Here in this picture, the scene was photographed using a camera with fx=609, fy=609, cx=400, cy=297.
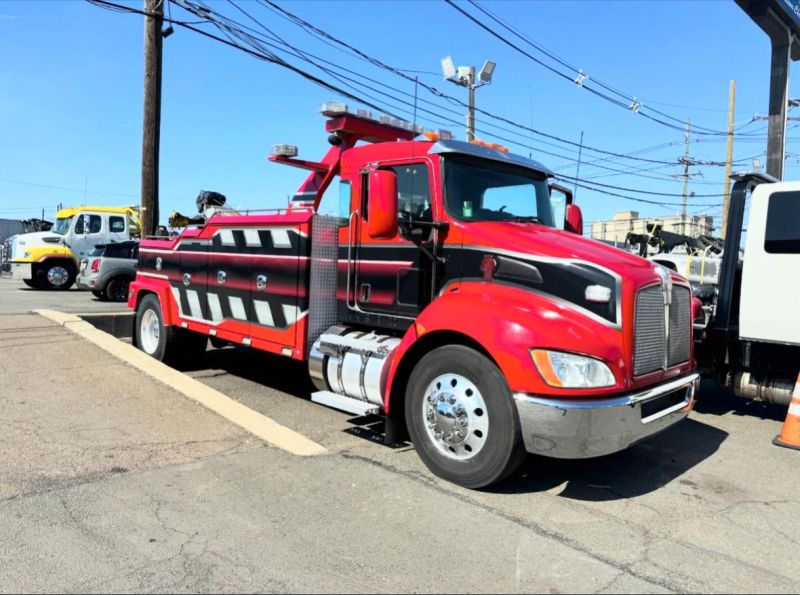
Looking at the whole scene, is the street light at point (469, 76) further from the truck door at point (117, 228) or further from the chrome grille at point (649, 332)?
the chrome grille at point (649, 332)

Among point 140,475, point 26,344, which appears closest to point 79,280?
point 26,344

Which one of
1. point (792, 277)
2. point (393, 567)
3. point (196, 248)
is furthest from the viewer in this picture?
point (196, 248)

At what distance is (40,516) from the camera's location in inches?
143

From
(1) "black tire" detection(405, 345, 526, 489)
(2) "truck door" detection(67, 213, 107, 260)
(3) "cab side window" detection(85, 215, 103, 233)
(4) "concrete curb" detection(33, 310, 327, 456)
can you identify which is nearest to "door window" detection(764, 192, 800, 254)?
(1) "black tire" detection(405, 345, 526, 489)

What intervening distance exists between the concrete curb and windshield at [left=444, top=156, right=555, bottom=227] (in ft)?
7.34

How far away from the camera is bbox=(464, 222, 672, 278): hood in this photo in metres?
4.12

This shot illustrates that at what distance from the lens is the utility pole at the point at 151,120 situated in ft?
42.3

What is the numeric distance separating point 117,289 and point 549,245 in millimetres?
15291

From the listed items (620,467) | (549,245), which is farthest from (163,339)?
(620,467)

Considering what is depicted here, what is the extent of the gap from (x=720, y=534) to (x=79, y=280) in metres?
17.4

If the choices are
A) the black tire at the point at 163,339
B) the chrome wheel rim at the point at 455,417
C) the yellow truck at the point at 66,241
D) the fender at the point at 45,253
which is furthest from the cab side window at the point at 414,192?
the fender at the point at 45,253

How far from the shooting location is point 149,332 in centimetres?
865

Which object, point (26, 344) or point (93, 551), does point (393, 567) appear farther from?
point (26, 344)

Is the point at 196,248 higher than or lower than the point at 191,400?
higher
